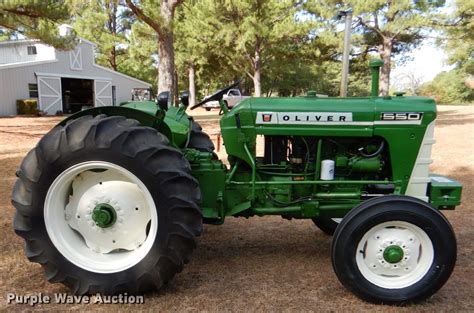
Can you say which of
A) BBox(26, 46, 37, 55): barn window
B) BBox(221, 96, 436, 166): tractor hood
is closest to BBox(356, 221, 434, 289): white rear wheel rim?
BBox(221, 96, 436, 166): tractor hood

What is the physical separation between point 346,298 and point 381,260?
345mm

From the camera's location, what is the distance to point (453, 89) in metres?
42.7

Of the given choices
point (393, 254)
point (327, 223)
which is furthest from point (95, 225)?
point (327, 223)

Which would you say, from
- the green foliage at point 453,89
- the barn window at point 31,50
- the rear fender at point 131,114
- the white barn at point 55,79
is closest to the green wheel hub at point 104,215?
the rear fender at point 131,114

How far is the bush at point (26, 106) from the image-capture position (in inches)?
834

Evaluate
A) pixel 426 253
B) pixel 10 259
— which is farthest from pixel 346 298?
pixel 10 259

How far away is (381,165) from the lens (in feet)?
10.1

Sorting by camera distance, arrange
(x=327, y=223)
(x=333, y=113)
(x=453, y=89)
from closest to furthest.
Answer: (x=333, y=113)
(x=327, y=223)
(x=453, y=89)

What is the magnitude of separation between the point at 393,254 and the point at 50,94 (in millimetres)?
23916

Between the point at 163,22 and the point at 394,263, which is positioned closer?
the point at 394,263

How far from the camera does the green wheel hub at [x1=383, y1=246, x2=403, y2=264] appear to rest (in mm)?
2652

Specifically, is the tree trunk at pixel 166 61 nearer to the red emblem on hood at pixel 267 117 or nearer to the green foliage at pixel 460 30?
the red emblem on hood at pixel 267 117

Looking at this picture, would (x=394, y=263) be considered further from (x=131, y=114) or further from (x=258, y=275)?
(x=131, y=114)

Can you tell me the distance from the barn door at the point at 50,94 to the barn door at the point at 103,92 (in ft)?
8.65
